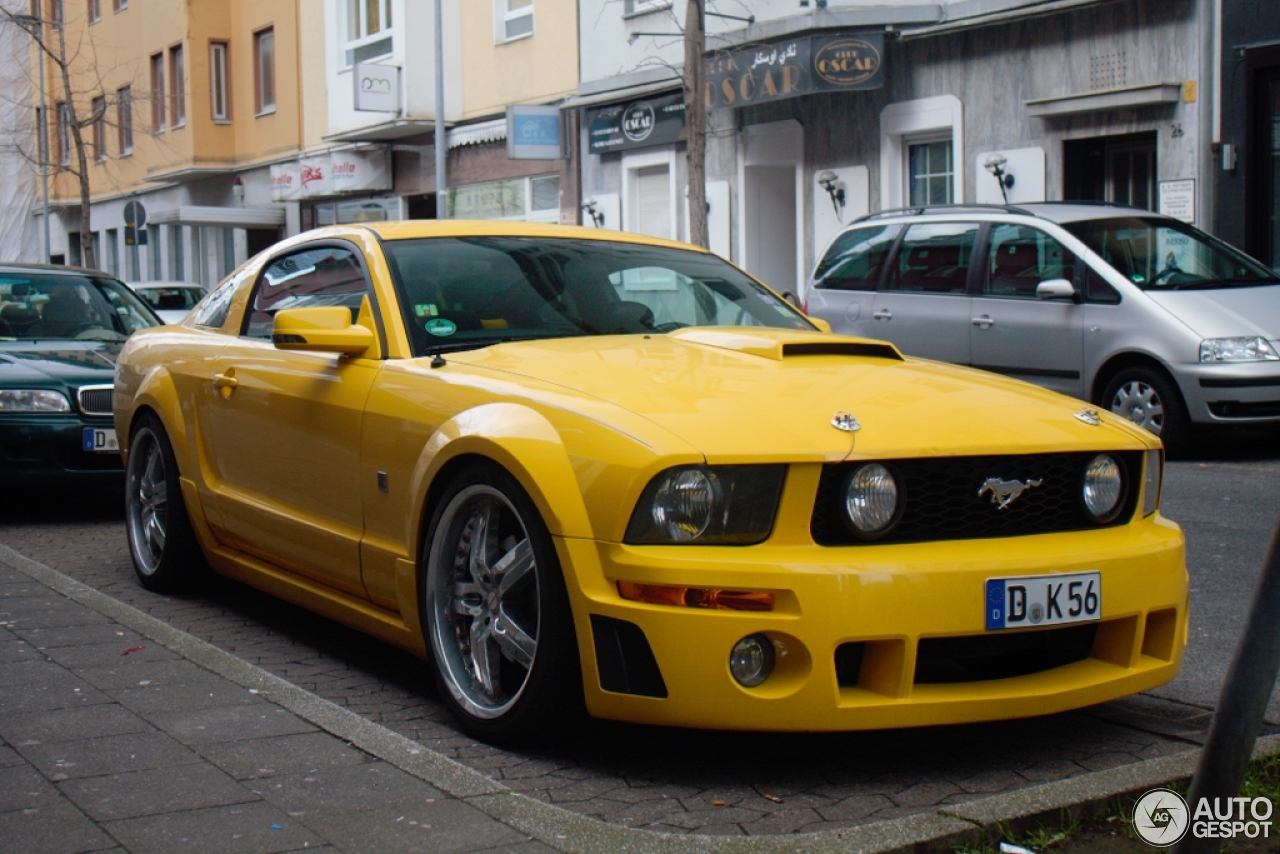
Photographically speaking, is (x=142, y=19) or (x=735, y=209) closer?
(x=735, y=209)

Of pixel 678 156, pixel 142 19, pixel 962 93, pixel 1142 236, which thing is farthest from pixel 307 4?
pixel 1142 236

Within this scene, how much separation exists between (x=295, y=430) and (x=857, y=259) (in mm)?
9137

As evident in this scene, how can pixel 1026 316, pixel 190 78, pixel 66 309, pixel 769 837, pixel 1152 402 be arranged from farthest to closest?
pixel 190 78, pixel 1026 316, pixel 1152 402, pixel 66 309, pixel 769 837

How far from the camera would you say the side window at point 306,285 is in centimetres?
536

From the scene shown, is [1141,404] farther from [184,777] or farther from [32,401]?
[184,777]

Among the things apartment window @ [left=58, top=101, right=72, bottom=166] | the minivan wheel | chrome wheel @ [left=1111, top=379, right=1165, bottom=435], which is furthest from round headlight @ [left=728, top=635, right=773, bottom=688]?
apartment window @ [left=58, top=101, right=72, bottom=166]

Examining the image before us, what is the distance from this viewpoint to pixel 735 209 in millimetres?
22562

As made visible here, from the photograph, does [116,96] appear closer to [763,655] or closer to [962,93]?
[962,93]

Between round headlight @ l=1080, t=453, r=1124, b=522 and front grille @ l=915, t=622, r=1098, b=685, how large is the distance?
0.29 m

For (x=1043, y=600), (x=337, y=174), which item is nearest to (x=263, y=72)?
(x=337, y=174)

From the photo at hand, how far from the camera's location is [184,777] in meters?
3.76

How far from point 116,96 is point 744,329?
3801 cm

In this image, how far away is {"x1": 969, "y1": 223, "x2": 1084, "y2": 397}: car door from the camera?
464 inches

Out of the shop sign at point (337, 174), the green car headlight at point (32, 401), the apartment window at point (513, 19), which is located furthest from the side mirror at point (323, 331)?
the shop sign at point (337, 174)
